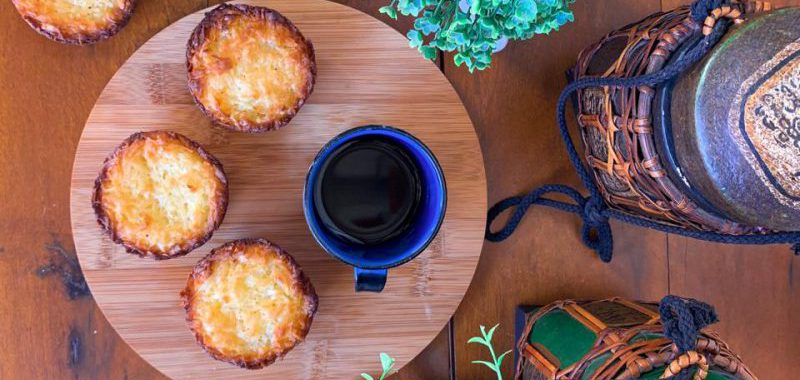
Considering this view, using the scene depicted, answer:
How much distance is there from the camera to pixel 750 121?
22.1 inches

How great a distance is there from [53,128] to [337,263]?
41cm

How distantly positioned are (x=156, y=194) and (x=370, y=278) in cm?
26

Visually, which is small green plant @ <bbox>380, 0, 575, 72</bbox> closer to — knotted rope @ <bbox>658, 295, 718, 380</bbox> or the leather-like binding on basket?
the leather-like binding on basket

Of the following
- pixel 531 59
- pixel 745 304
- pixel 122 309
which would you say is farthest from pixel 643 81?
pixel 122 309

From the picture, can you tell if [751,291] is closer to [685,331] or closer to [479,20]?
[685,331]

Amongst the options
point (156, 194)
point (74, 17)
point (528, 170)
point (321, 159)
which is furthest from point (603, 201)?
point (74, 17)

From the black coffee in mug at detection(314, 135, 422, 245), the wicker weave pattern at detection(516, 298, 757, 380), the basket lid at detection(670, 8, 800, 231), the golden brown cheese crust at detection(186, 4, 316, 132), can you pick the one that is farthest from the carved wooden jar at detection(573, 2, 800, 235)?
the golden brown cheese crust at detection(186, 4, 316, 132)

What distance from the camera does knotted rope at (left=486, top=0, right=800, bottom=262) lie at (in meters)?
0.61

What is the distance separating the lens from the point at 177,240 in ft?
2.43

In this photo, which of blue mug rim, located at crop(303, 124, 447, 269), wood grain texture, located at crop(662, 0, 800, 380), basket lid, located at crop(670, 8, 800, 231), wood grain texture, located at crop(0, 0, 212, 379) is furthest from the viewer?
wood grain texture, located at crop(662, 0, 800, 380)

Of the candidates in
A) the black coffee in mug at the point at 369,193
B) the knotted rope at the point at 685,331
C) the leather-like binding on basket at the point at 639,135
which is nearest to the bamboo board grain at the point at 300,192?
the black coffee in mug at the point at 369,193

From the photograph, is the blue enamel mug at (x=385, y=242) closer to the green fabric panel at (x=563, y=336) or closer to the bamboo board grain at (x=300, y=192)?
the bamboo board grain at (x=300, y=192)

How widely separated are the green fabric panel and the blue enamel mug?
22 cm

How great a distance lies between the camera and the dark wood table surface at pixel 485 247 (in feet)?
2.78
